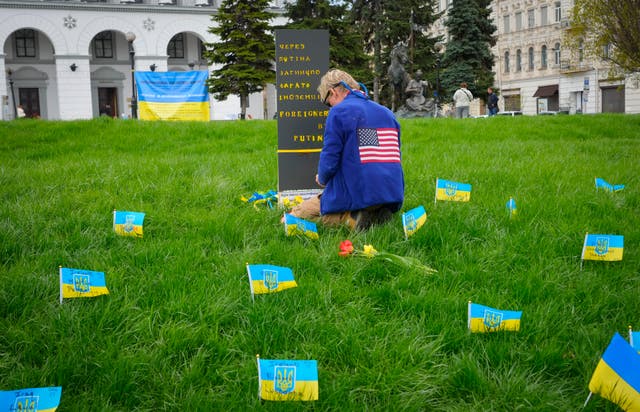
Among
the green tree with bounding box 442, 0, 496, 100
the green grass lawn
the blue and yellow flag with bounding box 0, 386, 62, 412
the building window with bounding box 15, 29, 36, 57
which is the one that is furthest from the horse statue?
the building window with bounding box 15, 29, 36, 57

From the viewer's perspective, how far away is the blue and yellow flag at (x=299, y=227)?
17.9 feet

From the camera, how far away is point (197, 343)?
345cm

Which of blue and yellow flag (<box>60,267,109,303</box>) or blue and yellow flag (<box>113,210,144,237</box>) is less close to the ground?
blue and yellow flag (<box>113,210,144,237</box>)

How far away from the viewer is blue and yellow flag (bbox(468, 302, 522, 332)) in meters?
3.55

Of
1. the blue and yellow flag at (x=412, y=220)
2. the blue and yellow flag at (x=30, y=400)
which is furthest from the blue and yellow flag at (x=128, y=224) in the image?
the blue and yellow flag at (x=30, y=400)

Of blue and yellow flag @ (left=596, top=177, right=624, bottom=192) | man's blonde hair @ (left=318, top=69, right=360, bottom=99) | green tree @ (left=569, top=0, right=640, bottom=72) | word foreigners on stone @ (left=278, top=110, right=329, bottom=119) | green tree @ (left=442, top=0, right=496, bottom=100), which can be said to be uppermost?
green tree @ (left=442, top=0, right=496, bottom=100)

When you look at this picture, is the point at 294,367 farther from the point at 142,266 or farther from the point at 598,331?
the point at 142,266

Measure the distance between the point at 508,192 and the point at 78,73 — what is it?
134ft

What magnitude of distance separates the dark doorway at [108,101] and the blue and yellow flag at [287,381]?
46.9m

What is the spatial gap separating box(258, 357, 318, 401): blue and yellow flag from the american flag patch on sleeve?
2.85m

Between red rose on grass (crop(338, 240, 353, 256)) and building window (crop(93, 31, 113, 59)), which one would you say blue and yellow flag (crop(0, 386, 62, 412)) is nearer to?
red rose on grass (crop(338, 240, 353, 256))

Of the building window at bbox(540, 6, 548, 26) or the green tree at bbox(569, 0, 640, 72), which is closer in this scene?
the green tree at bbox(569, 0, 640, 72)

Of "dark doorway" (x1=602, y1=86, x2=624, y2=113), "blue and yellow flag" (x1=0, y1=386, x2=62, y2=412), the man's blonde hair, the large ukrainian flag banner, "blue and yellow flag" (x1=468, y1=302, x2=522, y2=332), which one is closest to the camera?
"blue and yellow flag" (x1=0, y1=386, x2=62, y2=412)

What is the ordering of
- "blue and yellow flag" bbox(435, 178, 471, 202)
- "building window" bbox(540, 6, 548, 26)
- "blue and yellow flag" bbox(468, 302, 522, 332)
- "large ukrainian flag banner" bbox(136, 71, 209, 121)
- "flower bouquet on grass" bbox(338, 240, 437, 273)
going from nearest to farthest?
"blue and yellow flag" bbox(468, 302, 522, 332)
"flower bouquet on grass" bbox(338, 240, 437, 273)
"blue and yellow flag" bbox(435, 178, 471, 202)
"large ukrainian flag banner" bbox(136, 71, 209, 121)
"building window" bbox(540, 6, 548, 26)
